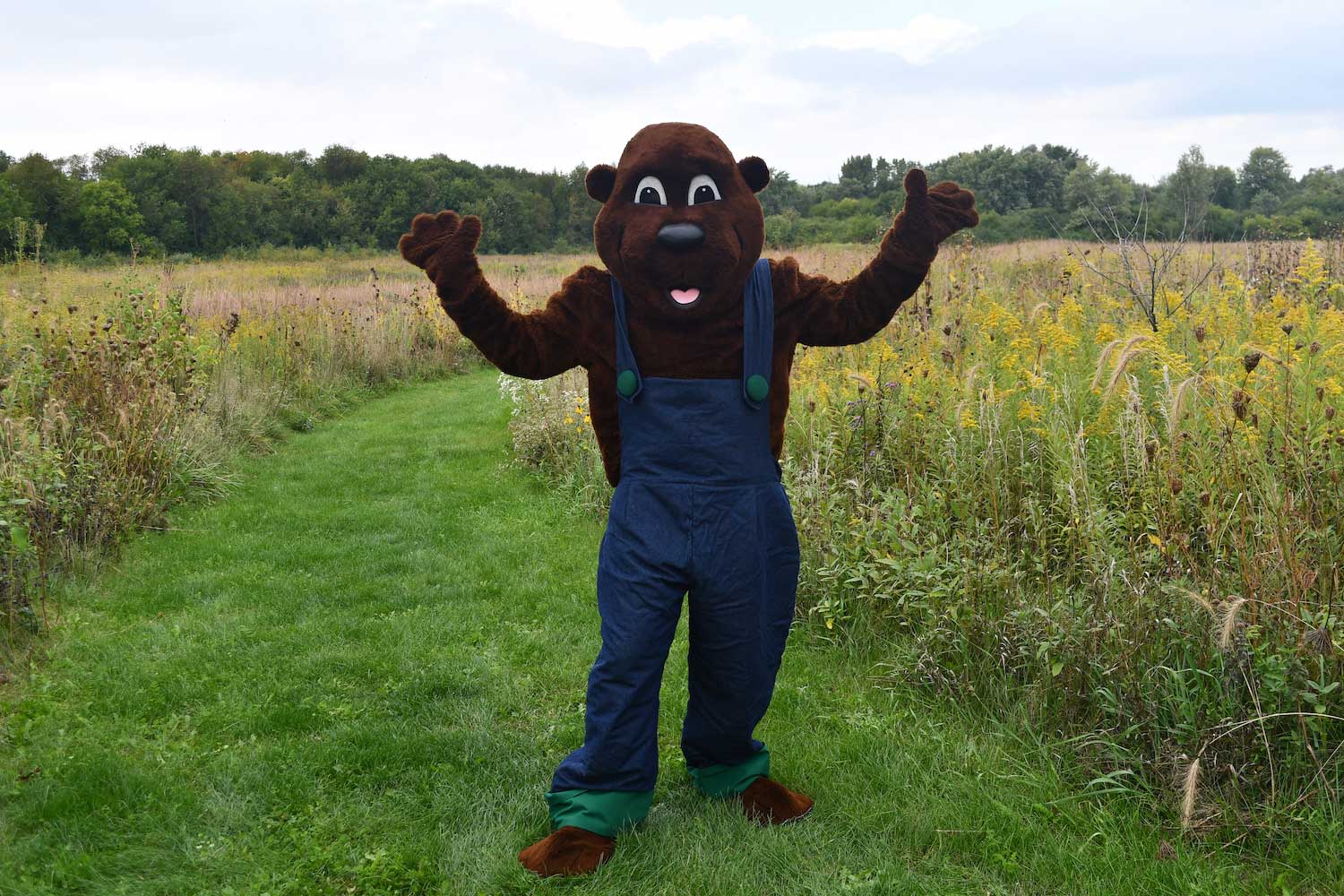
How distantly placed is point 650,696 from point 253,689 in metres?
1.99

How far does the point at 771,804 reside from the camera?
9.37 feet

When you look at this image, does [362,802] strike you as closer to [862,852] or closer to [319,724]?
[319,724]

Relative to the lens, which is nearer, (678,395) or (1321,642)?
(1321,642)

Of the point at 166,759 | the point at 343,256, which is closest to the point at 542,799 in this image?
the point at 166,759

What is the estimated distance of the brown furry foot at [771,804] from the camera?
284cm

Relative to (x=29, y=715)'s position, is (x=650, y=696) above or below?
above

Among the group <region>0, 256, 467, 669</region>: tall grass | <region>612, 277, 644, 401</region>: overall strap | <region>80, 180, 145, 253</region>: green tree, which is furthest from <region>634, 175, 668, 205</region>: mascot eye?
<region>80, 180, 145, 253</region>: green tree

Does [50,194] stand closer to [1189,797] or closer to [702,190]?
[702,190]

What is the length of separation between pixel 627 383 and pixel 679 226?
0.45 metres

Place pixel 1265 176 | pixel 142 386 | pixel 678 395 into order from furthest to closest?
pixel 1265 176 < pixel 142 386 < pixel 678 395

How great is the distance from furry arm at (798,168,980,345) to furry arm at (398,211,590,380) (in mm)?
694

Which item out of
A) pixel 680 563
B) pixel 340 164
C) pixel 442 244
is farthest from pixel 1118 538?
pixel 340 164

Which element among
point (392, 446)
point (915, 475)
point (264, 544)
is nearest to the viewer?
point (915, 475)

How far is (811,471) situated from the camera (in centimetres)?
453
